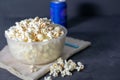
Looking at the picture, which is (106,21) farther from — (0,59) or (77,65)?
(0,59)

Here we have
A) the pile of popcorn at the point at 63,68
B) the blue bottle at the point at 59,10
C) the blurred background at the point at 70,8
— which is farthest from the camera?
the blurred background at the point at 70,8

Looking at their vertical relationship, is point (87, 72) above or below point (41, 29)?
below

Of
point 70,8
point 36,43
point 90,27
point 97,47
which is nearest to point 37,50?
point 36,43

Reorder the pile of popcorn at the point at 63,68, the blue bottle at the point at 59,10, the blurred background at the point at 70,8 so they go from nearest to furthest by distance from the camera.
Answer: the pile of popcorn at the point at 63,68
the blue bottle at the point at 59,10
the blurred background at the point at 70,8

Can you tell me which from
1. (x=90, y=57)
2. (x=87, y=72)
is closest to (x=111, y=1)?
(x=90, y=57)

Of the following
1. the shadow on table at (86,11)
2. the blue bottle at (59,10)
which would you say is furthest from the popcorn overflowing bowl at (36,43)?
the shadow on table at (86,11)

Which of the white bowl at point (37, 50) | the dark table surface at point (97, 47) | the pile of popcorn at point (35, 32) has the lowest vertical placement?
the dark table surface at point (97, 47)

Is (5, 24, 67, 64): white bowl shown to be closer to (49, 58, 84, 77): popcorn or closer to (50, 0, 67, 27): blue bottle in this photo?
(49, 58, 84, 77): popcorn

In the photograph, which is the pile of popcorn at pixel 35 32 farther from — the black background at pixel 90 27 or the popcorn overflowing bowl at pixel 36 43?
the black background at pixel 90 27

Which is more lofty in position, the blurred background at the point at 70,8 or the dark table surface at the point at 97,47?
the blurred background at the point at 70,8
